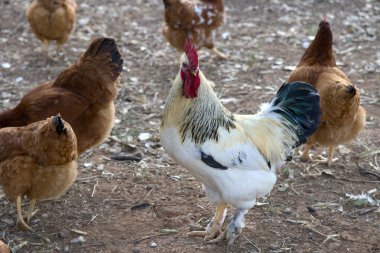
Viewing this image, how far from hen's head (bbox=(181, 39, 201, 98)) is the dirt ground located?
1.31 metres

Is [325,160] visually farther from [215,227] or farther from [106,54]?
[106,54]

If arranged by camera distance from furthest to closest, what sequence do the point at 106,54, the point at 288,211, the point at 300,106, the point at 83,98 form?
the point at 106,54 → the point at 83,98 → the point at 288,211 → the point at 300,106

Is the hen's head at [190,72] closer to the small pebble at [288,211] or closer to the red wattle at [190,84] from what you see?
the red wattle at [190,84]

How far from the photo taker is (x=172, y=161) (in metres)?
5.89

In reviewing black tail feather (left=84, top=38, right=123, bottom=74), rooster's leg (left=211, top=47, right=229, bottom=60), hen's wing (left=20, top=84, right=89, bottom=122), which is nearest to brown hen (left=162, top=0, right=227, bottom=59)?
rooster's leg (left=211, top=47, right=229, bottom=60)

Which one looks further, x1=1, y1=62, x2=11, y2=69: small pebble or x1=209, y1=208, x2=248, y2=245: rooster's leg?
x1=1, y1=62, x2=11, y2=69: small pebble

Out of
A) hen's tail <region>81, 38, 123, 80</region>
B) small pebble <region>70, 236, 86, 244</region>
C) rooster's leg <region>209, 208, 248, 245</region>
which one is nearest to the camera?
rooster's leg <region>209, 208, 248, 245</region>

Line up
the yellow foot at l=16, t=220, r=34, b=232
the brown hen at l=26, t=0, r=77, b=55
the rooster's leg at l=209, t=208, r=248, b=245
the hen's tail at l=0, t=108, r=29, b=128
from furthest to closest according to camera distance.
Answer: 1. the brown hen at l=26, t=0, r=77, b=55
2. the hen's tail at l=0, t=108, r=29, b=128
3. the yellow foot at l=16, t=220, r=34, b=232
4. the rooster's leg at l=209, t=208, r=248, b=245

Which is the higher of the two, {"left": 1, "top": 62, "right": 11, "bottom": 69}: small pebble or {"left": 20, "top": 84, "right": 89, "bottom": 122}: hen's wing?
{"left": 20, "top": 84, "right": 89, "bottom": 122}: hen's wing

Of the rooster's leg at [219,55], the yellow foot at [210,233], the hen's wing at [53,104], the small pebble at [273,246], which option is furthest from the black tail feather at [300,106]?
the rooster's leg at [219,55]

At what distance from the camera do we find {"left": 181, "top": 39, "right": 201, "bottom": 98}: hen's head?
4.03 metres

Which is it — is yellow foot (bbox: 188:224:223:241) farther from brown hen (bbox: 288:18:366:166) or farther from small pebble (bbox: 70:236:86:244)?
brown hen (bbox: 288:18:366:166)

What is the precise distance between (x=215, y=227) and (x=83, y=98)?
5.65ft

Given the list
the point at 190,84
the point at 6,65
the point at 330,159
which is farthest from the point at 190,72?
the point at 6,65
